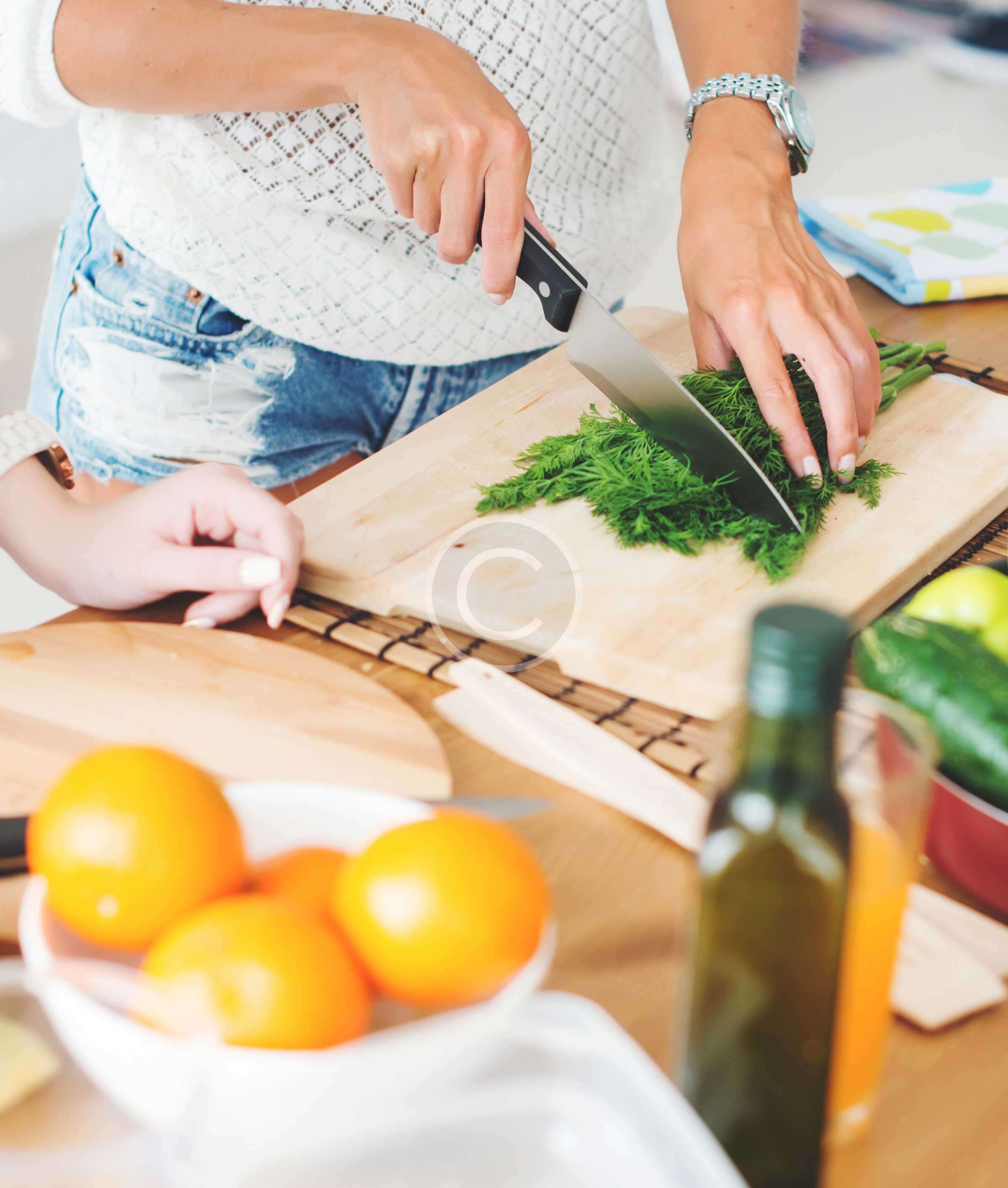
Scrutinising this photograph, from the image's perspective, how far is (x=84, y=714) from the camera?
824 millimetres

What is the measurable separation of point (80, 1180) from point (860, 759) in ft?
1.04

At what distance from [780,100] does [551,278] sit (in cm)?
43

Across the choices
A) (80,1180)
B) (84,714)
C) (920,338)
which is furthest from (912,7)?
(80,1180)

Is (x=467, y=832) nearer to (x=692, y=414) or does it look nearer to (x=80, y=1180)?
(x=80, y=1180)

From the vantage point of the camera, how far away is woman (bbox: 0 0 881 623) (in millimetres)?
1058

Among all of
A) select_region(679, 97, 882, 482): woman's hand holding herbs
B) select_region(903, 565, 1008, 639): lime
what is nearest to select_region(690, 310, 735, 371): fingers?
select_region(679, 97, 882, 482): woman's hand holding herbs

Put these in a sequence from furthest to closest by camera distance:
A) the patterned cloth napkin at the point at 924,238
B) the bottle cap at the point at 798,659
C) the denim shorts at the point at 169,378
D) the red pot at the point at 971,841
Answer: the patterned cloth napkin at the point at 924,238 < the denim shorts at the point at 169,378 < the red pot at the point at 971,841 < the bottle cap at the point at 798,659

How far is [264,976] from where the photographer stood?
41 cm

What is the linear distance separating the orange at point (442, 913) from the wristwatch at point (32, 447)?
0.74 m

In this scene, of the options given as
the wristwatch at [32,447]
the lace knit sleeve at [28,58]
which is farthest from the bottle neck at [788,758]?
the lace knit sleeve at [28,58]

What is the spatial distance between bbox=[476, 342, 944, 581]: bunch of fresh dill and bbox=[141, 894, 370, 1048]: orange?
2.08 ft

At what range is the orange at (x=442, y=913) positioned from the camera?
43 centimetres

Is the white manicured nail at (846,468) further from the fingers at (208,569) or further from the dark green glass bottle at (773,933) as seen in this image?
the dark green glass bottle at (773,933)

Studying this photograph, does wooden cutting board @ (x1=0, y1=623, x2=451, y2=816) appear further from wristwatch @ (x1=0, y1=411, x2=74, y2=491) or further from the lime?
the lime
